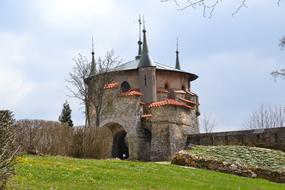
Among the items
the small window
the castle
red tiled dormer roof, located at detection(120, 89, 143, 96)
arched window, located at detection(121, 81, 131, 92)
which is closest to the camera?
the castle

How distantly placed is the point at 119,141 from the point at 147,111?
185 inches

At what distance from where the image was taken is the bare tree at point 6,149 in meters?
7.64

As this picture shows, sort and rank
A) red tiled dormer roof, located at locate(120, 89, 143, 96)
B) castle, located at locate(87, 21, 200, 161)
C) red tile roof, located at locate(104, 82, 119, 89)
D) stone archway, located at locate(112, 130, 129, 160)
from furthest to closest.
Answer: stone archway, located at locate(112, 130, 129, 160) → red tile roof, located at locate(104, 82, 119, 89) → red tiled dormer roof, located at locate(120, 89, 143, 96) → castle, located at locate(87, 21, 200, 161)

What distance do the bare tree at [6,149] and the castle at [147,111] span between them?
29.8 metres

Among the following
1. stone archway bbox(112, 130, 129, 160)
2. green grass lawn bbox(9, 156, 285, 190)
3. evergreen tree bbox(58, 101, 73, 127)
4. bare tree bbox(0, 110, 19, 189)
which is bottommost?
green grass lawn bbox(9, 156, 285, 190)

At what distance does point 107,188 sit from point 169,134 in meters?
26.5

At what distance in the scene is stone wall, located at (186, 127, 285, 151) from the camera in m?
30.7

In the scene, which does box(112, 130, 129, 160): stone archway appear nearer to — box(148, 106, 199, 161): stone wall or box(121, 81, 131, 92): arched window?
box(121, 81, 131, 92): arched window

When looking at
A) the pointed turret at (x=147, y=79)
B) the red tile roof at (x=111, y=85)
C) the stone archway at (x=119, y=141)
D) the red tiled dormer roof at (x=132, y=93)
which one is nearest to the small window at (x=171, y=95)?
the pointed turret at (x=147, y=79)

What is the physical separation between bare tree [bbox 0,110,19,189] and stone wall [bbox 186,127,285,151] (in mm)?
24633

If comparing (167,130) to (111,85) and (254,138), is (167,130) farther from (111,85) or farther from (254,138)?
(254,138)

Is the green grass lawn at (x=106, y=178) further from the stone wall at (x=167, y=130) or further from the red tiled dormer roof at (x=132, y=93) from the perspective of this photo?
the red tiled dormer roof at (x=132, y=93)

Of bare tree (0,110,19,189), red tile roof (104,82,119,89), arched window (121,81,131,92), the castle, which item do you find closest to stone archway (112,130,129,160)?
the castle

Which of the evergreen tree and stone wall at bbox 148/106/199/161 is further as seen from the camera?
the evergreen tree
